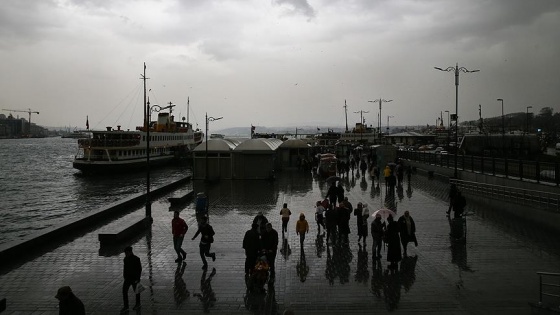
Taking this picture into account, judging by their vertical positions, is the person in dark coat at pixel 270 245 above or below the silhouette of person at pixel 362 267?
above

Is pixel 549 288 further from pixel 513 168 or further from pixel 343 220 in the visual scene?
pixel 513 168

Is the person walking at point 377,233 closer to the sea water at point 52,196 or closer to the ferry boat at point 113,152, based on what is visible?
the sea water at point 52,196

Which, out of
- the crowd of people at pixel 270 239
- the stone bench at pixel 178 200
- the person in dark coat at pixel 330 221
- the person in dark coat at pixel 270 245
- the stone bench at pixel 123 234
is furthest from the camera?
the stone bench at pixel 178 200

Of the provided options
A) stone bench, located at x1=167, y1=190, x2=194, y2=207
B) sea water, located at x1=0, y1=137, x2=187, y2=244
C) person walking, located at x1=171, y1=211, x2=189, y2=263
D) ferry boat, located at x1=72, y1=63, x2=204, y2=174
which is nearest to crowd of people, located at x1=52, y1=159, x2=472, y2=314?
person walking, located at x1=171, y1=211, x2=189, y2=263

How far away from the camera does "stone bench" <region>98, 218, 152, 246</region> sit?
14.2 metres

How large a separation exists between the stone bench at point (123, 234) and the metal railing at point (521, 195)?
1443 centimetres

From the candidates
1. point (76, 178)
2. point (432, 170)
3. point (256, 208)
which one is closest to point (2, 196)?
point (76, 178)

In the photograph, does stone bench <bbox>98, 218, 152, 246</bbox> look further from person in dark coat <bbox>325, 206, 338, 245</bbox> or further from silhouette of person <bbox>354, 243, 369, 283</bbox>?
silhouette of person <bbox>354, 243, 369, 283</bbox>

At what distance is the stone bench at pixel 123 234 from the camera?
14.2m

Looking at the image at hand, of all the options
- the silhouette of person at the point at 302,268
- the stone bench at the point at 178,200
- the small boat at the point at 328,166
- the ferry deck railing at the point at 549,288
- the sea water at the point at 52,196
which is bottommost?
the sea water at the point at 52,196

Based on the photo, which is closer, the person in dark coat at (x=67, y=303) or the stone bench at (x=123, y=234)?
the person in dark coat at (x=67, y=303)

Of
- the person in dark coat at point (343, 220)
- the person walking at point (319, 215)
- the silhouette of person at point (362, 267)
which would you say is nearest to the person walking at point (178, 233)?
the silhouette of person at point (362, 267)

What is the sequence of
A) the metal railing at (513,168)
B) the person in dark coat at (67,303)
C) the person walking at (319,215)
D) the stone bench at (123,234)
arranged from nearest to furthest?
the person in dark coat at (67,303), the stone bench at (123,234), the person walking at (319,215), the metal railing at (513,168)

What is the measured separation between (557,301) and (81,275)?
10.5 metres
